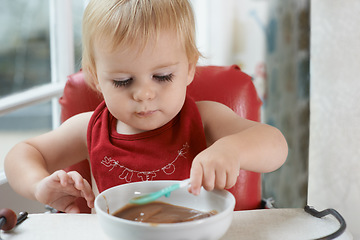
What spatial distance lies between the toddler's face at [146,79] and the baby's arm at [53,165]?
214 mm

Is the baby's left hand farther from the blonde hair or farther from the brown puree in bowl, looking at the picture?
the blonde hair

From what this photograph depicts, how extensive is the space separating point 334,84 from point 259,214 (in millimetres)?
1139

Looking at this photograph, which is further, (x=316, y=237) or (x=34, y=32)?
(x=34, y=32)

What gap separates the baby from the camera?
39.8 inches

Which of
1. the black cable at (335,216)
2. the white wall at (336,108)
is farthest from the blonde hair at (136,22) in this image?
the white wall at (336,108)

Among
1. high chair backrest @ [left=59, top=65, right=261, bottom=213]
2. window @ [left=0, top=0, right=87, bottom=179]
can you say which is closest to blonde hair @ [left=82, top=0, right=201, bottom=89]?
high chair backrest @ [left=59, top=65, right=261, bottom=213]

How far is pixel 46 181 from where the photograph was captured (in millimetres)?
1001

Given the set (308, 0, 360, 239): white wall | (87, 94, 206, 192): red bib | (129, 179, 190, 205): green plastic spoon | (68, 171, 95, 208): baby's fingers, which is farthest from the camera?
(308, 0, 360, 239): white wall

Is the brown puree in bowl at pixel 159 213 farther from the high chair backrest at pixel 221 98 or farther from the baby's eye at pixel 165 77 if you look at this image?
the high chair backrest at pixel 221 98

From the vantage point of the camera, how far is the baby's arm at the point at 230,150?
858 mm

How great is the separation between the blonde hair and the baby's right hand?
11.7 inches

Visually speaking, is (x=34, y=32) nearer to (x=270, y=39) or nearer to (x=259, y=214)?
(x=270, y=39)

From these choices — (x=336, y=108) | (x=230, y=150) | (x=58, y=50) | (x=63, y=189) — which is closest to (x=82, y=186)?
(x=63, y=189)

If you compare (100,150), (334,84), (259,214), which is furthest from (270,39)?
(259,214)
